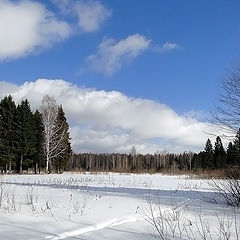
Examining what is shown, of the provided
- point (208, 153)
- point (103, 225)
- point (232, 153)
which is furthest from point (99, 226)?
point (208, 153)

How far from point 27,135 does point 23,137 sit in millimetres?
610

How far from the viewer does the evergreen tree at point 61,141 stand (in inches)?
1924

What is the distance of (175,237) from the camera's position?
7.22 meters

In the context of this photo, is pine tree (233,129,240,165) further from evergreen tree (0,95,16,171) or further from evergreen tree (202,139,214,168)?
evergreen tree (202,139,214,168)

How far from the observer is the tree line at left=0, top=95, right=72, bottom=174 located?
46.8 meters

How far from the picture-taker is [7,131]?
1880 inches

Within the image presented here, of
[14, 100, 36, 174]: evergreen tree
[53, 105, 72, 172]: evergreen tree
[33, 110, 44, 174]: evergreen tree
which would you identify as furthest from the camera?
[33, 110, 44, 174]: evergreen tree

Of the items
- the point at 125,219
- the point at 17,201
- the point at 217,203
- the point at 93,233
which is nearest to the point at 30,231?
the point at 93,233

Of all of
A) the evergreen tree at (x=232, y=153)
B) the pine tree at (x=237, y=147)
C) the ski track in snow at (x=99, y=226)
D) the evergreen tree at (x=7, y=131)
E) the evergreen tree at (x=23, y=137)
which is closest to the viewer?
the ski track in snow at (x=99, y=226)

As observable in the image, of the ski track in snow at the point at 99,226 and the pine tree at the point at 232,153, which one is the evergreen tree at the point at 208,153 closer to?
the pine tree at the point at 232,153

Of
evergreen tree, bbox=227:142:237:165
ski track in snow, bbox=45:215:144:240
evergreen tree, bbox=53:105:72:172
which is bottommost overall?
ski track in snow, bbox=45:215:144:240

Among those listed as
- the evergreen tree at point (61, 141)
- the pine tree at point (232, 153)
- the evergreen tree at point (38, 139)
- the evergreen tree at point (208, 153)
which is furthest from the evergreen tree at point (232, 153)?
the evergreen tree at point (208, 153)

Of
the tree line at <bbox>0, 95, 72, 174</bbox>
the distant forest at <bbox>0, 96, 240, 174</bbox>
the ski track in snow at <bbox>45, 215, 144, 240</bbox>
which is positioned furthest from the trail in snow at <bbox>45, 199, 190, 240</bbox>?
the tree line at <bbox>0, 95, 72, 174</bbox>

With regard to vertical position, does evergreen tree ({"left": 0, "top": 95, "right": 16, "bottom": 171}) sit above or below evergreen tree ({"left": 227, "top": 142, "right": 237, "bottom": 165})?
above
